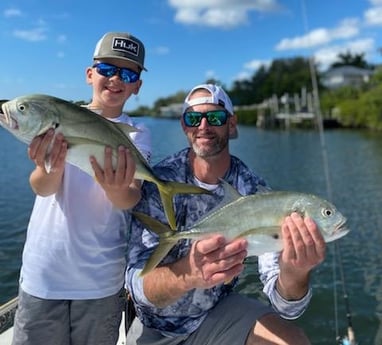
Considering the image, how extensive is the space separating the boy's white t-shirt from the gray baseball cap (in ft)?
2.65

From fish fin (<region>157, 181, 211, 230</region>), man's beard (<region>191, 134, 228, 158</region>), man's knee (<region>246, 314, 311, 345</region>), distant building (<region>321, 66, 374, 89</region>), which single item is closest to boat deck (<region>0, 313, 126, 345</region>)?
man's knee (<region>246, 314, 311, 345</region>)

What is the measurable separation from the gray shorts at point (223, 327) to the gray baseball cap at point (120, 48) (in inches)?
69.7

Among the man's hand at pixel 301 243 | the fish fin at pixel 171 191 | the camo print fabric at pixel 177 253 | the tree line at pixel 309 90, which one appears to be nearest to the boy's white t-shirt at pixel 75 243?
A: the camo print fabric at pixel 177 253

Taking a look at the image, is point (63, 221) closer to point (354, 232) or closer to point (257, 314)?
point (257, 314)

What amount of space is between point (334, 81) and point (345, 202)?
336ft

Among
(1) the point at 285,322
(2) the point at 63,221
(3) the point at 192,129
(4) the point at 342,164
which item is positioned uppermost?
(3) the point at 192,129

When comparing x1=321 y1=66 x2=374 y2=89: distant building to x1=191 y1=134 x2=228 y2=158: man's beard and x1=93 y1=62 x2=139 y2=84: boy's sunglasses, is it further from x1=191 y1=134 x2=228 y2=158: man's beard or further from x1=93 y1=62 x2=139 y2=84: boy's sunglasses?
x1=93 y1=62 x2=139 y2=84: boy's sunglasses

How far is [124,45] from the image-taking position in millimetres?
3094

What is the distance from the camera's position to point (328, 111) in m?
83.8

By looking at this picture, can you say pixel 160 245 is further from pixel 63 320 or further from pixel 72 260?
pixel 63 320

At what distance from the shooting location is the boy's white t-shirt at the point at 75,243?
281 cm

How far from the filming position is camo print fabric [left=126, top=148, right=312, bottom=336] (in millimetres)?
2945

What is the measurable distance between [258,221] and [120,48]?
5.01 feet

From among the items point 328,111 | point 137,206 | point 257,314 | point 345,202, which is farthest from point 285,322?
point 328,111
